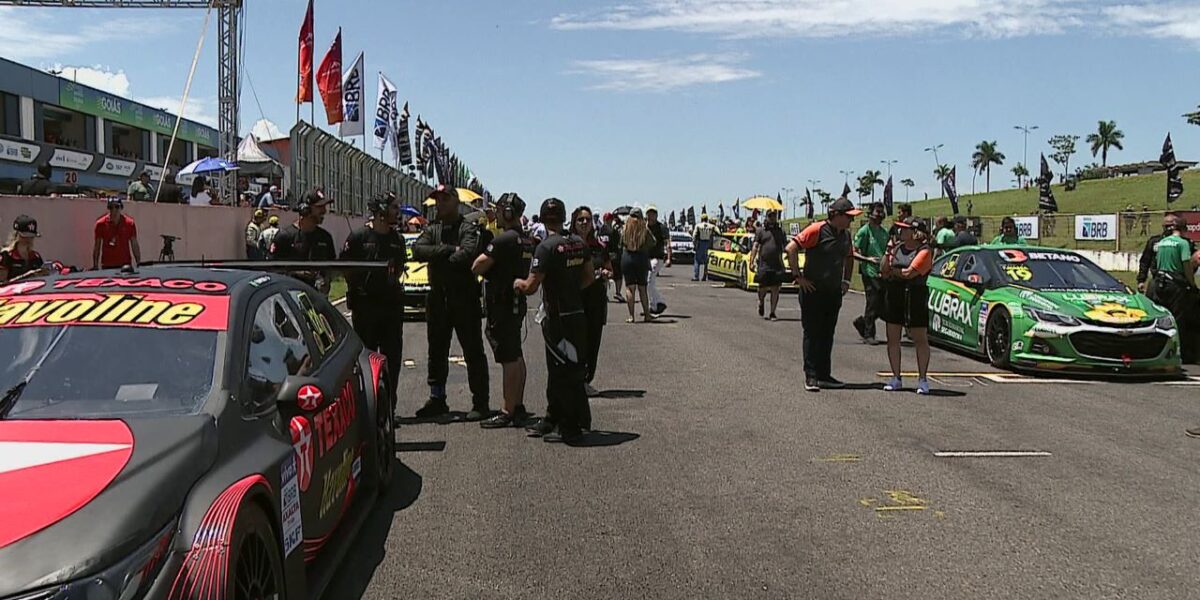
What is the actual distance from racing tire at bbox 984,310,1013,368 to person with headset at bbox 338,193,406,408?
636 cm

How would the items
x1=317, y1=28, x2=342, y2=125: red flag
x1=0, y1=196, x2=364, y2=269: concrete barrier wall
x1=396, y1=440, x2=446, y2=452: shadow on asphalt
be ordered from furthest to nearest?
x1=317, y1=28, x2=342, y2=125: red flag < x1=0, y1=196, x2=364, y2=269: concrete barrier wall < x1=396, y1=440, x2=446, y2=452: shadow on asphalt

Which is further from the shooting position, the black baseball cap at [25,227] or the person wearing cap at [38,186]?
the person wearing cap at [38,186]

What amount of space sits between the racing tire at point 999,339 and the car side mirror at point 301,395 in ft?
29.0

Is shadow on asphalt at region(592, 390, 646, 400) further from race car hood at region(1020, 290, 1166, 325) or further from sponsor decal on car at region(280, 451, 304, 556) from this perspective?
sponsor decal on car at region(280, 451, 304, 556)

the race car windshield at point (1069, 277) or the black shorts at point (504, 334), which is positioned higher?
the race car windshield at point (1069, 277)

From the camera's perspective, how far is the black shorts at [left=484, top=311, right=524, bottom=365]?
806 cm

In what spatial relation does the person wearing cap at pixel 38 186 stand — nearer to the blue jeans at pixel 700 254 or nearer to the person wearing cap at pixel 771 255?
the person wearing cap at pixel 771 255

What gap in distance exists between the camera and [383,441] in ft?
20.1

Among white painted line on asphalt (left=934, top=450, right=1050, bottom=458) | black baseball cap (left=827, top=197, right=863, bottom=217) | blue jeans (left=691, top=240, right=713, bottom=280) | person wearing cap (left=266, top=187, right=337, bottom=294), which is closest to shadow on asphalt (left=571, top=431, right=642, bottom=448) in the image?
white painted line on asphalt (left=934, top=450, right=1050, bottom=458)

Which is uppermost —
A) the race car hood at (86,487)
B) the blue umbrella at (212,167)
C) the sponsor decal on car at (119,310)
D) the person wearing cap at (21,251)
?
the blue umbrella at (212,167)

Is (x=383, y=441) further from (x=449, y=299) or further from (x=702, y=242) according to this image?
(x=702, y=242)

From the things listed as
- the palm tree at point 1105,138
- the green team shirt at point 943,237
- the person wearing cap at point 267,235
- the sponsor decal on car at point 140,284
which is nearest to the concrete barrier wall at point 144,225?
the person wearing cap at point 267,235

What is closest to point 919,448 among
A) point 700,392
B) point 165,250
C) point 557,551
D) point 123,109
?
point 700,392

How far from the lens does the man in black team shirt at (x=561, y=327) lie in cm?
760
